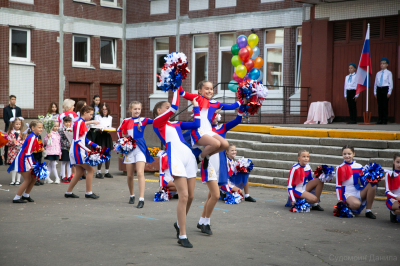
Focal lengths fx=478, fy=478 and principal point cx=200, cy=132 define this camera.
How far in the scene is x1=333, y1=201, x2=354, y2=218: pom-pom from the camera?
776 centimetres

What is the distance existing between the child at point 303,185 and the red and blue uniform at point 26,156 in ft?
15.8

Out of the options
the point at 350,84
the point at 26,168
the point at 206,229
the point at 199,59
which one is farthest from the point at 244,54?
the point at 206,229

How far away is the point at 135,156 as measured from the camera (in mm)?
8914

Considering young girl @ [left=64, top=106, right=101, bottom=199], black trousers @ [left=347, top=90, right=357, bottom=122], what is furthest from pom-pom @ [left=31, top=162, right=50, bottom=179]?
black trousers @ [left=347, top=90, right=357, bottom=122]

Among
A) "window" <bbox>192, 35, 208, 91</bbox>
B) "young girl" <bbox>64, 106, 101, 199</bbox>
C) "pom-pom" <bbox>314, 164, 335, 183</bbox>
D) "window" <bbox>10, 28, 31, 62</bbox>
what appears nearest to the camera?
"pom-pom" <bbox>314, 164, 335, 183</bbox>

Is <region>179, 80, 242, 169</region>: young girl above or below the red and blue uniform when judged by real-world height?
above

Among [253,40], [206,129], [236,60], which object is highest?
[253,40]

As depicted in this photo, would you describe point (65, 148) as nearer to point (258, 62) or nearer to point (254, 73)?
point (254, 73)

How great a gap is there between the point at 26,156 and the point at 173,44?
557 inches

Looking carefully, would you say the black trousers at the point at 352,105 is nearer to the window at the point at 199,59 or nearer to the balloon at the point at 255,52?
the balloon at the point at 255,52

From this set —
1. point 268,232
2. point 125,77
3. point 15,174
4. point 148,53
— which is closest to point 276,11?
point 148,53

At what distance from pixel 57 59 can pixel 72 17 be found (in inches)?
82.9

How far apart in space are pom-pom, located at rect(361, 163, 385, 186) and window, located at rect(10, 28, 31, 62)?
663 inches

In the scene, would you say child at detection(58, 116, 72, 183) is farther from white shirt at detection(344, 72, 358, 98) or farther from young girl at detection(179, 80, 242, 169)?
white shirt at detection(344, 72, 358, 98)
